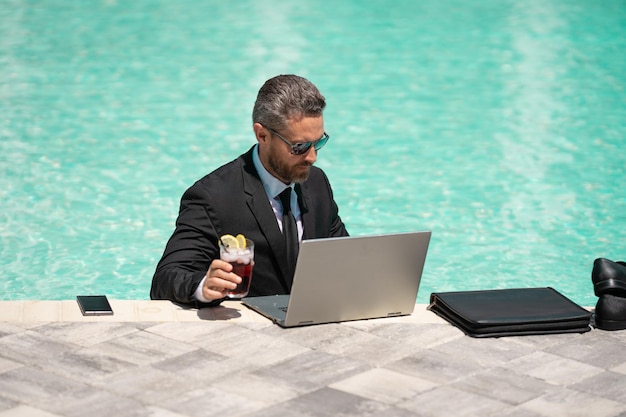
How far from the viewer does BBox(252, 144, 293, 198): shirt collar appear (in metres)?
4.70

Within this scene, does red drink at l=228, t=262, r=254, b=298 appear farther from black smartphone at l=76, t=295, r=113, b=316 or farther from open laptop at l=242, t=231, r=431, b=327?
black smartphone at l=76, t=295, r=113, b=316

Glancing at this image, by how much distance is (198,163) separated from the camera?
9531 mm

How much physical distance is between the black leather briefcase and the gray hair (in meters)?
0.94

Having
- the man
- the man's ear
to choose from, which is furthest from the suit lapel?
the man's ear

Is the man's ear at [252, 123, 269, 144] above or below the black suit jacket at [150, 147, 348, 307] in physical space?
above

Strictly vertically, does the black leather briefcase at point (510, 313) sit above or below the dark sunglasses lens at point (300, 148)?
below

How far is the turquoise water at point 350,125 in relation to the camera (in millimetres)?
8039

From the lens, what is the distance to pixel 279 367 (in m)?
3.85

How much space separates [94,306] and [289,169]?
0.98 m

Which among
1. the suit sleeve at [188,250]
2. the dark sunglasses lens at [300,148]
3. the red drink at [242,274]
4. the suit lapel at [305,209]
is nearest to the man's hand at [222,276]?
the red drink at [242,274]

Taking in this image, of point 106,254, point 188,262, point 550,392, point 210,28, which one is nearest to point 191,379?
point 188,262

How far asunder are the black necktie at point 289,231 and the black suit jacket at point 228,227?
0.10 feet

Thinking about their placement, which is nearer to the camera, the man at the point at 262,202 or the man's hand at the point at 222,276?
the man's hand at the point at 222,276

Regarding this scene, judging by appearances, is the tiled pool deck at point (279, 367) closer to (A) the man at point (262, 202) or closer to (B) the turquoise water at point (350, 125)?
(A) the man at point (262, 202)
